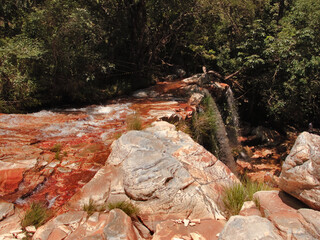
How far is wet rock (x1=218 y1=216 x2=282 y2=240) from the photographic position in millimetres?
1975

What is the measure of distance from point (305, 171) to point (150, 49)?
30.3 feet

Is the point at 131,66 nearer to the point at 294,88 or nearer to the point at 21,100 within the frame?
the point at 21,100

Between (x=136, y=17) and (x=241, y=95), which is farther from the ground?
(x=136, y=17)

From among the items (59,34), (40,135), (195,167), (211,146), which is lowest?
(211,146)

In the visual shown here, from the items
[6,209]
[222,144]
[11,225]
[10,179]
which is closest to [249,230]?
[11,225]

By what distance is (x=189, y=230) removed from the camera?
2.60 m

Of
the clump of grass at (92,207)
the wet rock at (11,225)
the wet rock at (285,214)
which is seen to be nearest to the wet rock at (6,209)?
the wet rock at (11,225)

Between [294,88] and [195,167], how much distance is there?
7.55m

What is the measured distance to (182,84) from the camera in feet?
33.9

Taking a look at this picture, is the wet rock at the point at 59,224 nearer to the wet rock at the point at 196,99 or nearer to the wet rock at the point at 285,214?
the wet rock at the point at 285,214

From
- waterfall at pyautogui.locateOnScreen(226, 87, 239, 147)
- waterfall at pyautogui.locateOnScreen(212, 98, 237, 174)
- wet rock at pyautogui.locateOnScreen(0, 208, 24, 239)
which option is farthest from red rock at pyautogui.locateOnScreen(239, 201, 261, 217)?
waterfall at pyautogui.locateOnScreen(226, 87, 239, 147)

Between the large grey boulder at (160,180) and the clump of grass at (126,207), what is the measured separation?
0.32 ft

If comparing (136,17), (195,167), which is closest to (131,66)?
(136,17)

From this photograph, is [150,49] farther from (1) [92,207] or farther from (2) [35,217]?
(2) [35,217]
